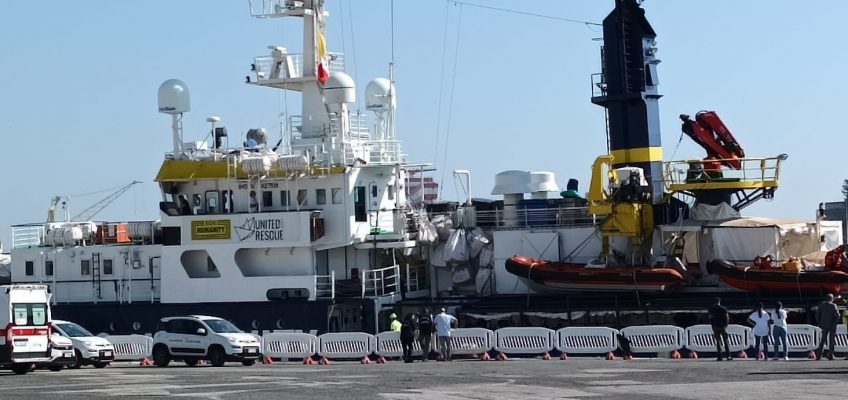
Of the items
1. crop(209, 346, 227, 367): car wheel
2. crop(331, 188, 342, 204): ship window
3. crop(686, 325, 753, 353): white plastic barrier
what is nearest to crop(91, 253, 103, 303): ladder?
crop(331, 188, 342, 204): ship window

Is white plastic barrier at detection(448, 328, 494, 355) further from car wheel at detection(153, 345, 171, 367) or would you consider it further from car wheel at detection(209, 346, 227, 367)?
car wheel at detection(153, 345, 171, 367)

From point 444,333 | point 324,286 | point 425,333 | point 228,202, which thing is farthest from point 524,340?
point 228,202

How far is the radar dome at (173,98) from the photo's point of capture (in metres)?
38.3

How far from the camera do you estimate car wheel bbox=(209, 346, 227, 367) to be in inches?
1235

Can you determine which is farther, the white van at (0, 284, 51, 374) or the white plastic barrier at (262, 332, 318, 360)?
the white plastic barrier at (262, 332, 318, 360)

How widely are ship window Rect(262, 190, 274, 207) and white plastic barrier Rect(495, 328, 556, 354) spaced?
873 centimetres

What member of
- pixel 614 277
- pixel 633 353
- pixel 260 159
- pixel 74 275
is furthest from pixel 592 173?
pixel 74 275

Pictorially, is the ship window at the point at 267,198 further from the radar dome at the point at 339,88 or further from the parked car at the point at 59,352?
the parked car at the point at 59,352

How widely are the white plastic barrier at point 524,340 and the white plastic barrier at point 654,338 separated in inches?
73.7

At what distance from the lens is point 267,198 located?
37.6m

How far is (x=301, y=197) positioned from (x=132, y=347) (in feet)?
20.7

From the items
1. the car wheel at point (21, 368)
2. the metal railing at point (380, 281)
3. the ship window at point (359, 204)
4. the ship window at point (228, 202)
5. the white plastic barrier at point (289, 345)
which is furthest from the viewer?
the ship window at point (228, 202)

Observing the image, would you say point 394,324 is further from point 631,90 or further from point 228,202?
point 631,90

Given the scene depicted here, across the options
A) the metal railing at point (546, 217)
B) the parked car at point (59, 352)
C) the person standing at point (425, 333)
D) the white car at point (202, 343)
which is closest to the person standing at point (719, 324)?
the person standing at point (425, 333)
